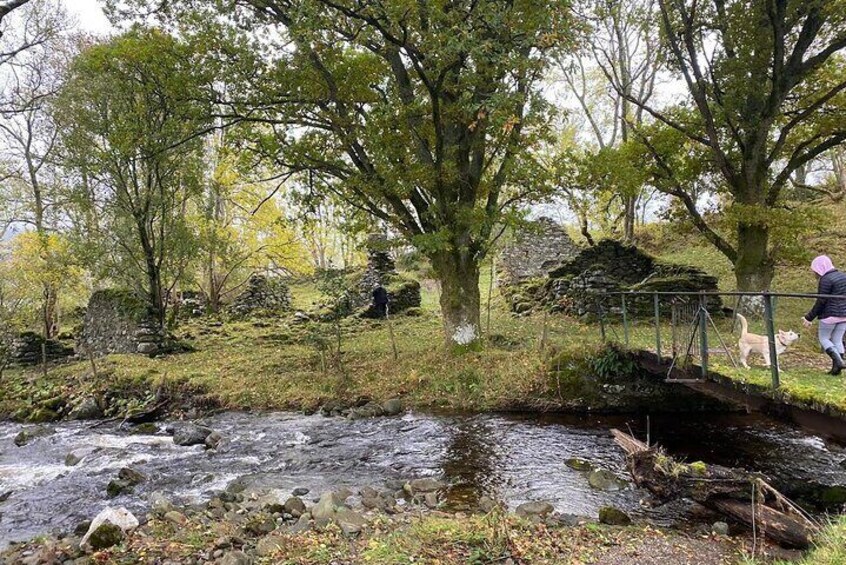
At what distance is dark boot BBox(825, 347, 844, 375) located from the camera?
6.65 metres

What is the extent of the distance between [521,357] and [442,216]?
4025 mm

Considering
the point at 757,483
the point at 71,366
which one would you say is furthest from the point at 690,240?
the point at 71,366

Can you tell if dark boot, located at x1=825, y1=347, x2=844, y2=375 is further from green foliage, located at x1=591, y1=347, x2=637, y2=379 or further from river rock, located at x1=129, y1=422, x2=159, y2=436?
river rock, located at x1=129, y1=422, x2=159, y2=436

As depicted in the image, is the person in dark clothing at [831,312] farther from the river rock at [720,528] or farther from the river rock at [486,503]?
the river rock at [486,503]

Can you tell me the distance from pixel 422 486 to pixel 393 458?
1631mm

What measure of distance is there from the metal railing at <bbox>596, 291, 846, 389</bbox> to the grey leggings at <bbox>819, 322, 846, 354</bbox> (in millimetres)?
496

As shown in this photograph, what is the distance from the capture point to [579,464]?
796 cm

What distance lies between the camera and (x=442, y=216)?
500 inches

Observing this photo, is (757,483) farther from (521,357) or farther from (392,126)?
(392,126)

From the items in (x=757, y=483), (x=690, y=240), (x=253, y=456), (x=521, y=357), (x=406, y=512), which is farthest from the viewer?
(x=690, y=240)

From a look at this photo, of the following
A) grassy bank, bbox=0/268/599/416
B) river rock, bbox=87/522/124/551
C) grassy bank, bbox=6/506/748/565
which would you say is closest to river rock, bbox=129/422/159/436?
grassy bank, bbox=0/268/599/416

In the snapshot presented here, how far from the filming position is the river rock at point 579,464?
7.86 metres

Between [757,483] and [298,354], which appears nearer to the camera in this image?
[757,483]

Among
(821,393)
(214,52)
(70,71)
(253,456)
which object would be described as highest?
(70,71)
